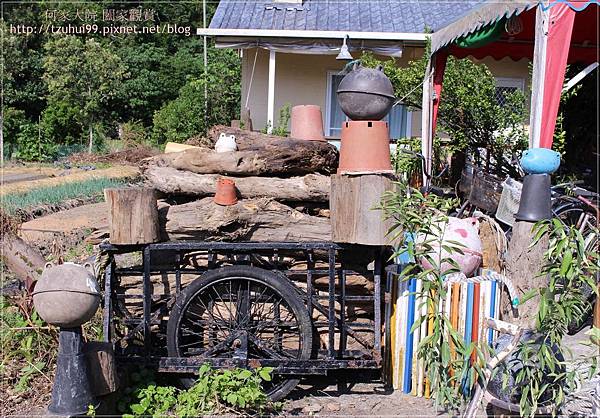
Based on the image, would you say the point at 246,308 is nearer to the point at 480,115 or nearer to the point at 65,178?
the point at 480,115

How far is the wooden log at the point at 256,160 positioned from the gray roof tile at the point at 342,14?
7.70 metres

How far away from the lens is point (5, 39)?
1892cm

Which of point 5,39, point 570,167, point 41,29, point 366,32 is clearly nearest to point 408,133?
point 366,32

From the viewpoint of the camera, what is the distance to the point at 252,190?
430cm

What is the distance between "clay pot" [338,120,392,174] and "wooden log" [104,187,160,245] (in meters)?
1.24

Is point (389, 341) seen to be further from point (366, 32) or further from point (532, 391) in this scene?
point (366, 32)

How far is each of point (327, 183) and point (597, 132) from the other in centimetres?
958

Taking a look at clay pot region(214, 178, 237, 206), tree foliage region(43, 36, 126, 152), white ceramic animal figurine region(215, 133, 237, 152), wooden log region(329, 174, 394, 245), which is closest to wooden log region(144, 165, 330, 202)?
clay pot region(214, 178, 237, 206)

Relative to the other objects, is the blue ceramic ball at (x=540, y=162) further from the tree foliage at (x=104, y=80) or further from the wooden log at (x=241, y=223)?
the tree foliage at (x=104, y=80)

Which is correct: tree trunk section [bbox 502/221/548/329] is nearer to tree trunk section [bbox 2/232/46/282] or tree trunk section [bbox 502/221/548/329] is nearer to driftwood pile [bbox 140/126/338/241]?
driftwood pile [bbox 140/126/338/241]

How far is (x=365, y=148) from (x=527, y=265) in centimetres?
122

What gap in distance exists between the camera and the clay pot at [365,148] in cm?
386

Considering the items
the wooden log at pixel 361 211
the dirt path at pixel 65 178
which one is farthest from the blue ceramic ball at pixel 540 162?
the dirt path at pixel 65 178

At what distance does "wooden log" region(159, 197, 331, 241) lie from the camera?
3986 millimetres
